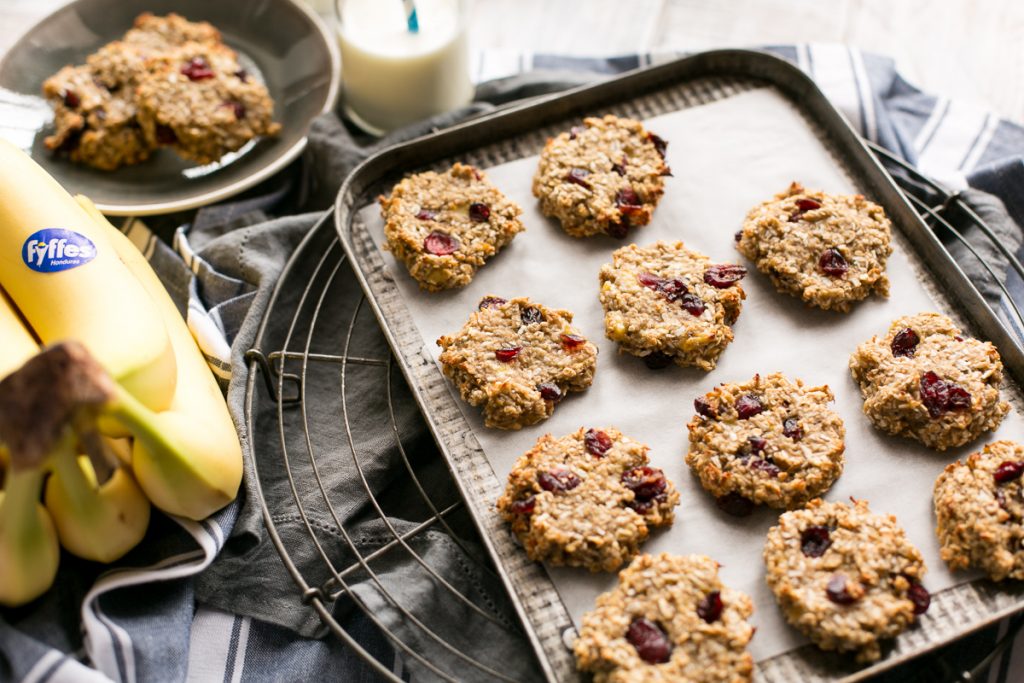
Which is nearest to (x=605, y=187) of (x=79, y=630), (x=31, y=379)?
(x=31, y=379)

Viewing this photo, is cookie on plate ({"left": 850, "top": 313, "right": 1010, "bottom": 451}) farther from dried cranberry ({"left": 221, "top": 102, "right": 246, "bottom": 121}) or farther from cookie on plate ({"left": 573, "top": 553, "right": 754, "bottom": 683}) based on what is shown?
dried cranberry ({"left": 221, "top": 102, "right": 246, "bottom": 121})

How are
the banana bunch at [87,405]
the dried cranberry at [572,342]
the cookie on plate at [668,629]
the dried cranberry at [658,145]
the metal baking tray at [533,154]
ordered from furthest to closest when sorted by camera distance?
the dried cranberry at [658,145], the dried cranberry at [572,342], the metal baking tray at [533,154], the cookie on plate at [668,629], the banana bunch at [87,405]

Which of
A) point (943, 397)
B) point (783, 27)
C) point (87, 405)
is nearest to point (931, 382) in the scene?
point (943, 397)

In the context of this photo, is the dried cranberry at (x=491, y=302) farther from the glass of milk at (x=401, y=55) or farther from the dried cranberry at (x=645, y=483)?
the glass of milk at (x=401, y=55)

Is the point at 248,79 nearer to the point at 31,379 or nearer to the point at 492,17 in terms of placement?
the point at 492,17

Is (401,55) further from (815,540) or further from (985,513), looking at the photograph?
(985,513)

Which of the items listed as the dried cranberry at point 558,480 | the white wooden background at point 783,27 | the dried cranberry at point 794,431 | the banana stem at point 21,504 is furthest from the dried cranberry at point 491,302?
the white wooden background at point 783,27

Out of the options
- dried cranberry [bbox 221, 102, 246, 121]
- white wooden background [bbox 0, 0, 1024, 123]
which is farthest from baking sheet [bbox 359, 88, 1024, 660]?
white wooden background [bbox 0, 0, 1024, 123]
